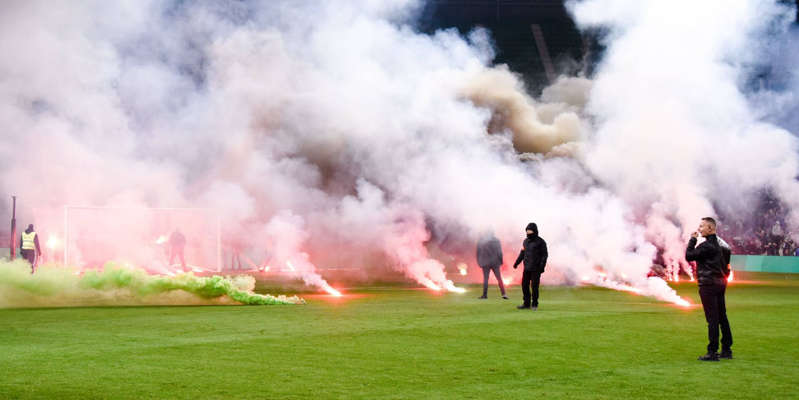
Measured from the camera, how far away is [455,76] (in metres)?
33.3

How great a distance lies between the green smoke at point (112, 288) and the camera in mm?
17828

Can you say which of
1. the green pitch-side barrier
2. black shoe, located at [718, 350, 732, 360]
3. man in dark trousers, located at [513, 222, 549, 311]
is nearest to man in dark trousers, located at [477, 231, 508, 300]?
man in dark trousers, located at [513, 222, 549, 311]

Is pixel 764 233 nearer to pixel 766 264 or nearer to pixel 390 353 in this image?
pixel 766 264

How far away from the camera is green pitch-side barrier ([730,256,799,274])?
37.9 metres

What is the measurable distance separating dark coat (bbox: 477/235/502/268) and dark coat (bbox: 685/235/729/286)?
11085 millimetres

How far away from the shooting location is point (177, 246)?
29.7 metres

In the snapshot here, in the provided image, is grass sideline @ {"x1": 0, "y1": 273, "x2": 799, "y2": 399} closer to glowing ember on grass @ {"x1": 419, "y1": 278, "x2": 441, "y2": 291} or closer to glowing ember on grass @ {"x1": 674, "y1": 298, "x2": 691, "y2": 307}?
glowing ember on grass @ {"x1": 674, "y1": 298, "x2": 691, "y2": 307}

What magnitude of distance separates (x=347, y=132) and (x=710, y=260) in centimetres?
2171

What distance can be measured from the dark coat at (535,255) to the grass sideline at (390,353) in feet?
3.27

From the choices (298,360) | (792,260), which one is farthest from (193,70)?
(792,260)

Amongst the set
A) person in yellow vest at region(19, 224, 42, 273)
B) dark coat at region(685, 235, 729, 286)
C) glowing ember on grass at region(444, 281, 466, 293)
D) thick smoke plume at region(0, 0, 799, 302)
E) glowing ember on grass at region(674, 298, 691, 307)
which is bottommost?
glowing ember on grass at region(674, 298, 691, 307)

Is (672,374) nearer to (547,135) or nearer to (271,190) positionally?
(271,190)

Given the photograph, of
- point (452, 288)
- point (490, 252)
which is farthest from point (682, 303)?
point (452, 288)

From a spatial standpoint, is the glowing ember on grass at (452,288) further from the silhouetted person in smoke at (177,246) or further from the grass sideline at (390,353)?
the silhouetted person in smoke at (177,246)
